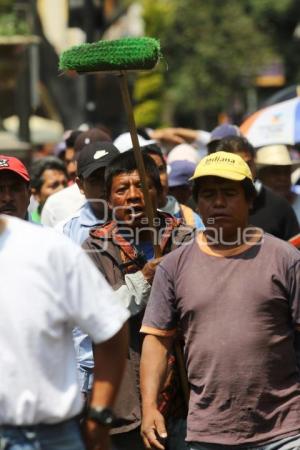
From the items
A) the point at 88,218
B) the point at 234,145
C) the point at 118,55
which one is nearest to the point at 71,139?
the point at 234,145

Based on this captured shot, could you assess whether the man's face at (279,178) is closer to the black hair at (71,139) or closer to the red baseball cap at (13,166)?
the black hair at (71,139)

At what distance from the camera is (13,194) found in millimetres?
5914

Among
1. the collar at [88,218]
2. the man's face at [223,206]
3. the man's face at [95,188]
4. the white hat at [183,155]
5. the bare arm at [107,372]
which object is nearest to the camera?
the bare arm at [107,372]

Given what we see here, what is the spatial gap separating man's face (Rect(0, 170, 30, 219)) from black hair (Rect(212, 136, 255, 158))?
2.25 meters

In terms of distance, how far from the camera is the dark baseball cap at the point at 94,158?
6.83 m

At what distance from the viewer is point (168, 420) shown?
5.60 metres

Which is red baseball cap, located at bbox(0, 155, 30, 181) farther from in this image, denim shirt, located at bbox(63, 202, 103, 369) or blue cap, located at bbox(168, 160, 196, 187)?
blue cap, located at bbox(168, 160, 196, 187)

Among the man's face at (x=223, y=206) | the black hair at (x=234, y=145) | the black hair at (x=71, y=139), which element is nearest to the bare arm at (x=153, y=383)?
the man's face at (x=223, y=206)

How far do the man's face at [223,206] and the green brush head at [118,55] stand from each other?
0.66 m

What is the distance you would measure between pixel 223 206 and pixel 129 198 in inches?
32.2

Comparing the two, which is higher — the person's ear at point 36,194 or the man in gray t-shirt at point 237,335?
the person's ear at point 36,194

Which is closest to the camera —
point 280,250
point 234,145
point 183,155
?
point 280,250

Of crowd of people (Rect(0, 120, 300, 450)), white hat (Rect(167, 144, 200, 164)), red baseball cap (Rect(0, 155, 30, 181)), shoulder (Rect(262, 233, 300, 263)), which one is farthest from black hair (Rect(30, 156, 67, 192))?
shoulder (Rect(262, 233, 300, 263))

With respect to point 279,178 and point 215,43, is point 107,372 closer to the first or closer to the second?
point 279,178
